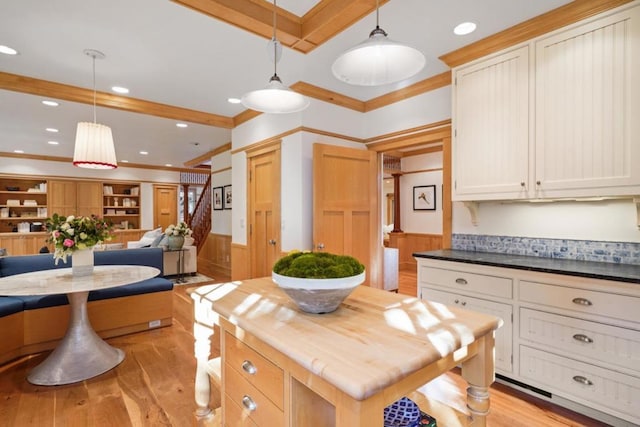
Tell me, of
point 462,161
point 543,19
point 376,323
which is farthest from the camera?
point 462,161

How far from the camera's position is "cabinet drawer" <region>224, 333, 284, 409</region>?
0.97m

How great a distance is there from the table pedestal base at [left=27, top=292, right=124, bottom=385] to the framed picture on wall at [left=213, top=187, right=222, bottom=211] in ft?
13.0

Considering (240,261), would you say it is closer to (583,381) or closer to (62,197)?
(583,381)

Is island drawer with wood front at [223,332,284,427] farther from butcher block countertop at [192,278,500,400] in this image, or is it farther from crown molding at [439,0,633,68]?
crown molding at [439,0,633,68]

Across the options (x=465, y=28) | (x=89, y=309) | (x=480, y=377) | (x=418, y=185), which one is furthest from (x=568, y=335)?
(x=418, y=185)

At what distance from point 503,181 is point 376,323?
1.89 m

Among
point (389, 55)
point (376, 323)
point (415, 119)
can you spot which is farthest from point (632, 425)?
point (415, 119)

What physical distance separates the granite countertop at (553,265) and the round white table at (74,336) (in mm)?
2655

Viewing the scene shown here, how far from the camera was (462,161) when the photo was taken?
8.58 feet

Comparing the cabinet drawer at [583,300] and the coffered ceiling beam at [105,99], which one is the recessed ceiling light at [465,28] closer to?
the cabinet drawer at [583,300]

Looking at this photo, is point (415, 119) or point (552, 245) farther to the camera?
point (415, 119)

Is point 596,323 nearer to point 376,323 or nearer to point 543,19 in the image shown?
point 376,323

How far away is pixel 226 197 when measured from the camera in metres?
6.23

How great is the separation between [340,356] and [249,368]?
450 millimetres
